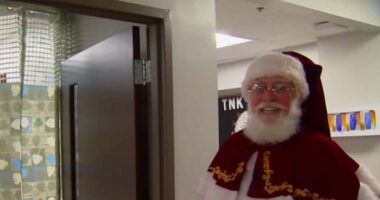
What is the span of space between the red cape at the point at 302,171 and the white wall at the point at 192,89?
1.54 ft

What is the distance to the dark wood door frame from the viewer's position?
183 centimetres

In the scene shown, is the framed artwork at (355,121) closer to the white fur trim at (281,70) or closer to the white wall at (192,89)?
the white wall at (192,89)

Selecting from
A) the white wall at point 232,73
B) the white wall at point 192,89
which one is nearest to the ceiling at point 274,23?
the white wall at point 192,89

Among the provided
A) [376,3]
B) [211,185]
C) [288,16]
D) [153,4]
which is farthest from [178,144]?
[376,3]

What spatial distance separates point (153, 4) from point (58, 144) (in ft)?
3.67

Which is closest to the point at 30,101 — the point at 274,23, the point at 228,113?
the point at 274,23

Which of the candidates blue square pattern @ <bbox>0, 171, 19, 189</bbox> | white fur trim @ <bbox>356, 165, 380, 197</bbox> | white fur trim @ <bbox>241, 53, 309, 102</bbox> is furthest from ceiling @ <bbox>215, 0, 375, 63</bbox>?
blue square pattern @ <bbox>0, 171, 19, 189</bbox>

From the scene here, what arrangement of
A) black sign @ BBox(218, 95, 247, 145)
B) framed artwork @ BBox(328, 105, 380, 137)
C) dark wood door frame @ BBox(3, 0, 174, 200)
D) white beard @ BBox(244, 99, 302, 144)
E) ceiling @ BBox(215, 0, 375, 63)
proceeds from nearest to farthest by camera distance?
white beard @ BBox(244, 99, 302, 144)
dark wood door frame @ BBox(3, 0, 174, 200)
ceiling @ BBox(215, 0, 375, 63)
framed artwork @ BBox(328, 105, 380, 137)
black sign @ BBox(218, 95, 247, 145)

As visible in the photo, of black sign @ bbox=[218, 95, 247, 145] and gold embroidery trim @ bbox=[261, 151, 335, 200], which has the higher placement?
black sign @ bbox=[218, 95, 247, 145]

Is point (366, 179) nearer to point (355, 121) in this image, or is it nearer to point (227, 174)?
point (227, 174)

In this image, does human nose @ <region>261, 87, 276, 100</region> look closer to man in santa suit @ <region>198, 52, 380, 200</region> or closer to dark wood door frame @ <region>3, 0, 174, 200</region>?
man in santa suit @ <region>198, 52, 380, 200</region>

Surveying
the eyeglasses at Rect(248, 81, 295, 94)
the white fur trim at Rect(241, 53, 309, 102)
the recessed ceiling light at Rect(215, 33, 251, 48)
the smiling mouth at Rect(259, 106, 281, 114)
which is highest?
the recessed ceiling light at Rect(215, 33, 251, 48)

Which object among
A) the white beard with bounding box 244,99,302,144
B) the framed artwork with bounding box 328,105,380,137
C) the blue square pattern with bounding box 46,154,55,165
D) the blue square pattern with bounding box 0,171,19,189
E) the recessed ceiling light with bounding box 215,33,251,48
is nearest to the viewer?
the white beard with bounding box 244,99,302,144

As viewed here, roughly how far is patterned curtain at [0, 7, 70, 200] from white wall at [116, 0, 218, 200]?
871mm
